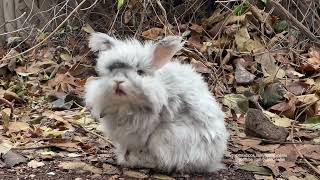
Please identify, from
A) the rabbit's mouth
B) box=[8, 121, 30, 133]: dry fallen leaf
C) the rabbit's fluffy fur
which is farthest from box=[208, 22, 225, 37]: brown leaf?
the rabbit's mouth

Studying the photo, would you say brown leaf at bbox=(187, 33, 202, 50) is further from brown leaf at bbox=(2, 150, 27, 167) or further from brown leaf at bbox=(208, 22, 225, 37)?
brown leaf at bbox=(2, 150, 27, 167)

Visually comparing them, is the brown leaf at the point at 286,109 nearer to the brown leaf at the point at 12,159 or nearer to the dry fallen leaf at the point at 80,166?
the dry fallen leaf at the point at 80,166

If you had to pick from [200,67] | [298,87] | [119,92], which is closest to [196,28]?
[200,67]

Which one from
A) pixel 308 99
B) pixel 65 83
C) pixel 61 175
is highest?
A: pixel 308 99

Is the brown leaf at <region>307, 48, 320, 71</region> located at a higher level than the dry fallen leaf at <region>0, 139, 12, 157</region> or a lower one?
higher

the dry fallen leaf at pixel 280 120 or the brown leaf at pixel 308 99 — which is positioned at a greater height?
the brown leaf at pixel 308 99

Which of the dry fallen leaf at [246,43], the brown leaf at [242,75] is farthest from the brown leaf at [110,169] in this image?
the dry fallen leaf at [246,43]

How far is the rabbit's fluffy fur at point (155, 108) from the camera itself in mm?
2797

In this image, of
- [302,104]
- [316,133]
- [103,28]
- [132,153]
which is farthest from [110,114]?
[103,28]

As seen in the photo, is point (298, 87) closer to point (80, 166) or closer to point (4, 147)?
point (80, 166)

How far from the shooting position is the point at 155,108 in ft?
9.22

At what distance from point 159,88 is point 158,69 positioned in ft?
0.46

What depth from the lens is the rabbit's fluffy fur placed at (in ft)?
9.18

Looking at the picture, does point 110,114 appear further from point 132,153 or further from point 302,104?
point 302,104
